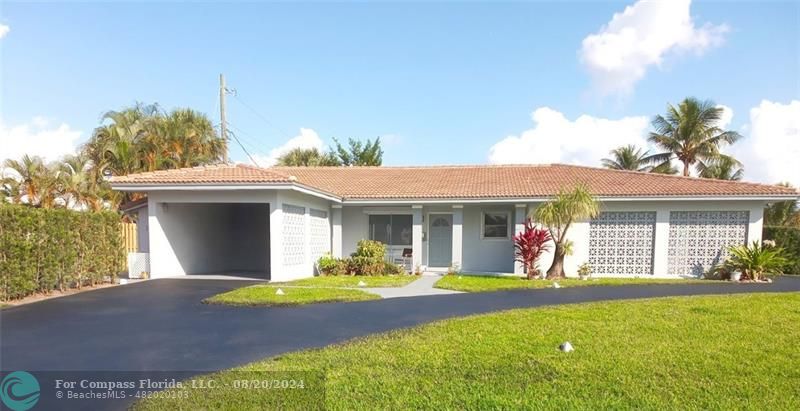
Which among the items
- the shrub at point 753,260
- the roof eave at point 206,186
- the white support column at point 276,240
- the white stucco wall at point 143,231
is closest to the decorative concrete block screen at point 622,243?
the shrub at point 753,260

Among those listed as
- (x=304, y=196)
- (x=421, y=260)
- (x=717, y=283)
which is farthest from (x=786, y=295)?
(x=304, y=196)

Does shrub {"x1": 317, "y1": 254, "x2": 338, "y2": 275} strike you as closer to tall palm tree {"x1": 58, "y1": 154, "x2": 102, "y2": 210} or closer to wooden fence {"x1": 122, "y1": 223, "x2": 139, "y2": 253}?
wooden fence {"x1": 122, "y1": 223, "x2": 139, "y2": 253}

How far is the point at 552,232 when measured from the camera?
48.3ft

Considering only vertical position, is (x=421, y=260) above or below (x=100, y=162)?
below

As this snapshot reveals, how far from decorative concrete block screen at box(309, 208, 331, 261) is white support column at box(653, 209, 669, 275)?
12385 mm

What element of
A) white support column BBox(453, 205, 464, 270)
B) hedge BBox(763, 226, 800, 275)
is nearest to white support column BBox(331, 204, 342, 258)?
white support column BBox(453, 205, 464, 270)

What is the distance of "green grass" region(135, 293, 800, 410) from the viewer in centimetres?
404

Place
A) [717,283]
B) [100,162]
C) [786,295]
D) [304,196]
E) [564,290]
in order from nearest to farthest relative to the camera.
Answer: [786,295] → [564,290] → [717,283] → [304,196] → [100,162]

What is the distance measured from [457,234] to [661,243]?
7390 mm

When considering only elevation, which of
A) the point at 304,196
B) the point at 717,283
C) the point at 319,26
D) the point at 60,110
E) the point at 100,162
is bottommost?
the point at 717,283

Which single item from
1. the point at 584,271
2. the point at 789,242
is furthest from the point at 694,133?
the point at 584,271

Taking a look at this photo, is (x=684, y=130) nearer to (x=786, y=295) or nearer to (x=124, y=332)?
(x=786, y=295)

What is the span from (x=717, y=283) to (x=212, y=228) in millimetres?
18271

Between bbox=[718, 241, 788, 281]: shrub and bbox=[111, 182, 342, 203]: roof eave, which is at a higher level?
bbox=[111, 182, 342, 203]: roof eave
